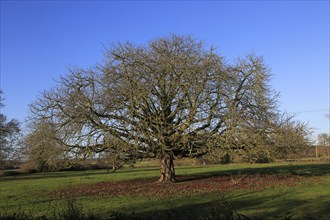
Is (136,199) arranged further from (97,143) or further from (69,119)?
(69,119)

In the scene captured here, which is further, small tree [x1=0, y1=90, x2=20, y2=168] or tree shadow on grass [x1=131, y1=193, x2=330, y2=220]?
small tree [x1=0, y1=90, x2=20, y2=168]

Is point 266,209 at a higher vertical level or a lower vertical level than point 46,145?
lower

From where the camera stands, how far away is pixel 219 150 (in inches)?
884

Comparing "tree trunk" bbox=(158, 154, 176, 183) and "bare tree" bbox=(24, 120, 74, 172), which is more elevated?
"bare tree" bbox=(24, 120, 74, 172)

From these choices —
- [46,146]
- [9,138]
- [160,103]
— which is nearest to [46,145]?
[46,146]

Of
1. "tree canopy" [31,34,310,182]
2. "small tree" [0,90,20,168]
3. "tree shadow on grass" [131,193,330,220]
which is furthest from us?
"small tree" [0,90,20,168]

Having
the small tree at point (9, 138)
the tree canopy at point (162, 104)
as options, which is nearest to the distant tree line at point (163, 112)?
the tree canopy at point (162, 104)

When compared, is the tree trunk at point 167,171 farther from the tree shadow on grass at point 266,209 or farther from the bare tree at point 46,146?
the tree shadow on grass at point 266,209

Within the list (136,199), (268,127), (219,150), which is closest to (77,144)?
(136,199)

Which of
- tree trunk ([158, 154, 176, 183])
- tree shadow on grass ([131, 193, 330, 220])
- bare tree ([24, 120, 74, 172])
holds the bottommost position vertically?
tree shadow on grass ([131, 193, 330, 220])

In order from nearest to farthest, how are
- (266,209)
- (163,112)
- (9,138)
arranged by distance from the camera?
(266,209), (163,112), (9,138)

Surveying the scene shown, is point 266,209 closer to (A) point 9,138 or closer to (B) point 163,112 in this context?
(B) point 163,112

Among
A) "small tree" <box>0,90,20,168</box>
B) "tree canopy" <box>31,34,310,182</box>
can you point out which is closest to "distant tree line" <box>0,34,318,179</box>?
"tree canopy" <box>31,34,310,182</box>

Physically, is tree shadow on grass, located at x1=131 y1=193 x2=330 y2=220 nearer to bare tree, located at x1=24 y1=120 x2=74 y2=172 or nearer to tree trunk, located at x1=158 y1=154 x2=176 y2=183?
tree trunk, located at x1=158 y1=154 x2=176 y2=183
